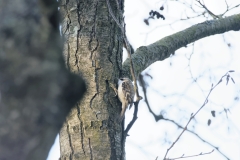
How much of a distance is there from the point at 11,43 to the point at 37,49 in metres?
0.06

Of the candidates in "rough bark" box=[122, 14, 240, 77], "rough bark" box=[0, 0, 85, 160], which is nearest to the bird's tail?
"rough bark" box=[122, 14, 240, 77]

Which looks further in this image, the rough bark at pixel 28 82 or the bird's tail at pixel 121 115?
the bird's tail at pixel 121 115

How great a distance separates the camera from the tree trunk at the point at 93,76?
2.99m

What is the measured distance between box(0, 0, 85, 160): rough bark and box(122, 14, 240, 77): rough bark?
89.7 inches

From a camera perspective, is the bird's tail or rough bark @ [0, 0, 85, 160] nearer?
rough bark @ [0, 0, 85, 160]

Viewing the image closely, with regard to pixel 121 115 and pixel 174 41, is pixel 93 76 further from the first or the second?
pixel 174 41

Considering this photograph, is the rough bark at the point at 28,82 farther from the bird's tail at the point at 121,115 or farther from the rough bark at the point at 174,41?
the rough bark at the point at 174,41

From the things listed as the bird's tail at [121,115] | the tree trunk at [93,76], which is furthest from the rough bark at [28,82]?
the bird's tail at [121,115]

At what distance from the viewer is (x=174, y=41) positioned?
4.11 m

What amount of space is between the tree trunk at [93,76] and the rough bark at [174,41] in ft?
0.81

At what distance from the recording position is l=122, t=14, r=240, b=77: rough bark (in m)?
3.69

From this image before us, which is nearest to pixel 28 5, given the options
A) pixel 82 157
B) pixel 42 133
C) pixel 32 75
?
pixel 32 75

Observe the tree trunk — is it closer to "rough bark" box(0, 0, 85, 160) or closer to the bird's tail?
the bird's tail

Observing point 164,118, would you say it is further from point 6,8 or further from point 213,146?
point 6,8
